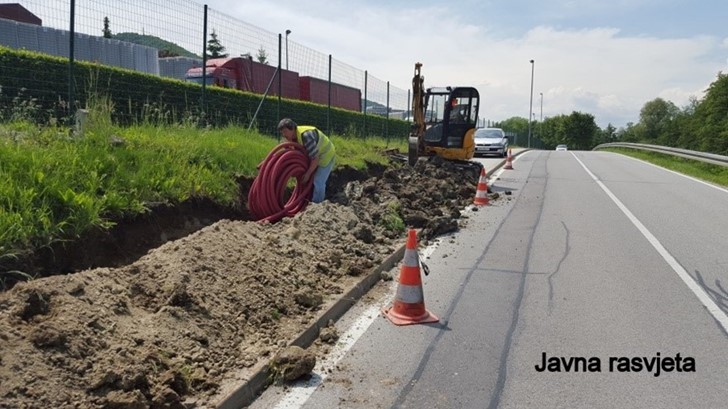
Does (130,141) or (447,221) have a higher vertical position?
(130,141)

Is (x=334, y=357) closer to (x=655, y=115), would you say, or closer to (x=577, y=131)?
(x=577, y=131)

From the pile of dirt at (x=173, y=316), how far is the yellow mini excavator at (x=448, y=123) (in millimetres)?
9201

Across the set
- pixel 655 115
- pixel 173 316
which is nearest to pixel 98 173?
pixel 173 316

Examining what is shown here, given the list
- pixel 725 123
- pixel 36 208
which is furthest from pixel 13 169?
pixel 725 123

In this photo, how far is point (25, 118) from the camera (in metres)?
7.66

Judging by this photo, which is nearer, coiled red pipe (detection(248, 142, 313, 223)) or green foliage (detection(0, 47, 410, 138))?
coiled red pipe (detection(248, 142, 313, 223))

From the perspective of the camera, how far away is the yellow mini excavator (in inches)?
618

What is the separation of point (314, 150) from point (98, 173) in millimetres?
3474

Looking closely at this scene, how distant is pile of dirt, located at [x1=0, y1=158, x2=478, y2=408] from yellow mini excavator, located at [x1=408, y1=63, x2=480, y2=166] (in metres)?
9.20

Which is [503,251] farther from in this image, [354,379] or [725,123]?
[725,123]

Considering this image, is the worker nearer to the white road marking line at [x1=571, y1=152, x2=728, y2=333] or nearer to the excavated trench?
the excavated trench

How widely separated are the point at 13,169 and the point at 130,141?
98.8 inches

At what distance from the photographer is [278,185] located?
8375mm

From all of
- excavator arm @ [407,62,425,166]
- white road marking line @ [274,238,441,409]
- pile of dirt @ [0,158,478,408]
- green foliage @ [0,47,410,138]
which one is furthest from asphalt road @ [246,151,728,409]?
excavator arm @ [407,62,425,166]
